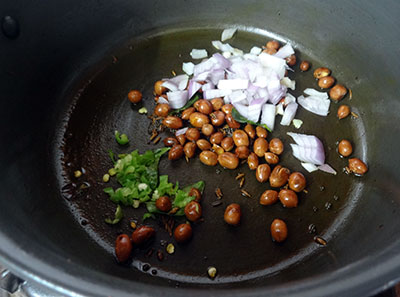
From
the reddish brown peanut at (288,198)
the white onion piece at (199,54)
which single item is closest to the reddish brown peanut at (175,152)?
the reddish brown peanut at (288,198)

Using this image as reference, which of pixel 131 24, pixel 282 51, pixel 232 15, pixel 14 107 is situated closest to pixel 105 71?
pixel 131 24

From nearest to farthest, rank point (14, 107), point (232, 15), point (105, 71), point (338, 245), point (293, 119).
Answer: point (338, 245), point (14, 107), point (293, 119), point (105, 71), point (232, 15)

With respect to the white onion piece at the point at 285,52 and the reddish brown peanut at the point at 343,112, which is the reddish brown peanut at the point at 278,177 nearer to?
the reddish brown peanut at the point at 343,112

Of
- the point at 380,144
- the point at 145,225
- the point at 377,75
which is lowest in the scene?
the point at 145,225

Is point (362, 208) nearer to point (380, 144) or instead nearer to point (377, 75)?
point (380, 144)

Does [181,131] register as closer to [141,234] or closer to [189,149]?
[189,149]

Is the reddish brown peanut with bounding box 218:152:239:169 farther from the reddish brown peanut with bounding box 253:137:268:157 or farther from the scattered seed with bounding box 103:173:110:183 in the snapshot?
the scattered seed with bounding box 103:173:110:183

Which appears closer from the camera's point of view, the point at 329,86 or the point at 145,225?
the point at 145,225
